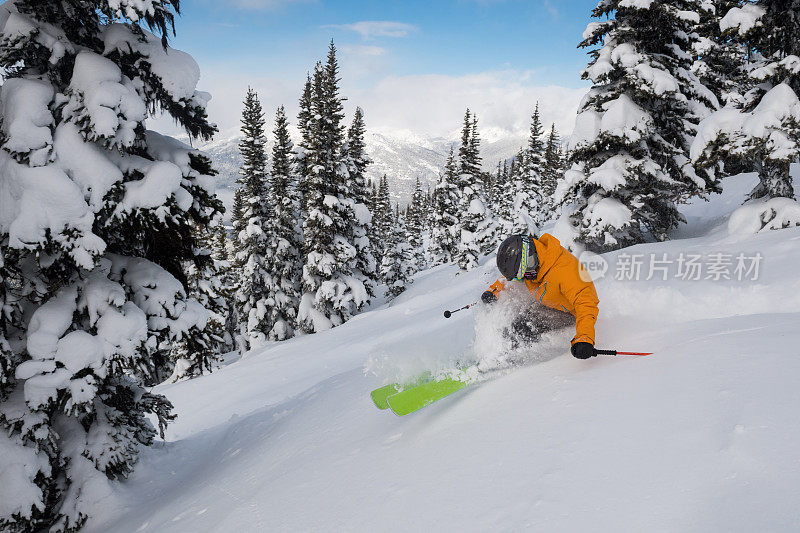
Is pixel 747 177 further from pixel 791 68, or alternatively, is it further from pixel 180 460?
pixel 180 460

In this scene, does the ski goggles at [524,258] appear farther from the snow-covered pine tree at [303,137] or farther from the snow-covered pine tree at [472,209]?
the snow-covered pine tree at [472,209]

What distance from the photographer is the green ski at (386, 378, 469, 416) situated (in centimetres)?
452

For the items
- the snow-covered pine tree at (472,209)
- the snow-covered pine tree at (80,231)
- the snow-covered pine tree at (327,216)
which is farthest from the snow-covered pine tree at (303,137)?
the snow-covered pine tree at (80,231)

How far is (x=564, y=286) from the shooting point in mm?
4602

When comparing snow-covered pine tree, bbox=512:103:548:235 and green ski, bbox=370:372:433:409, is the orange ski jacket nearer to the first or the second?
green ski, bbox=370:372:433:409

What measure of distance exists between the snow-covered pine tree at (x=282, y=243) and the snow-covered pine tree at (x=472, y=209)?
1417 centimetres

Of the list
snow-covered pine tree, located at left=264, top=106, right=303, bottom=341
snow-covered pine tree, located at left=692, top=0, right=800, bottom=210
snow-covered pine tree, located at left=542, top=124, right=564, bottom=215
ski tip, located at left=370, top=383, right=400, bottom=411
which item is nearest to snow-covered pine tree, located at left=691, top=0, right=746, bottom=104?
snow-covered pine tree, located at left=692, top=0, right=800, bottom=210

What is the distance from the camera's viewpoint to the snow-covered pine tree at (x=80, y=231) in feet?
15.9

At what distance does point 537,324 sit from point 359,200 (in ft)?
70.6

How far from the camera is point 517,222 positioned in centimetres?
3291

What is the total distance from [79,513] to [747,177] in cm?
2655

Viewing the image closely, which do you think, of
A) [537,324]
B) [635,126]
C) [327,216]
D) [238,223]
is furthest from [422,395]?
[238,223]

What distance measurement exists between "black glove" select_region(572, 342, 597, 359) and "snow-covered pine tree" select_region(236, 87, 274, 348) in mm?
24066

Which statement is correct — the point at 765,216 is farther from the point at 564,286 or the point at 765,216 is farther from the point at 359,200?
the point at 359,200
